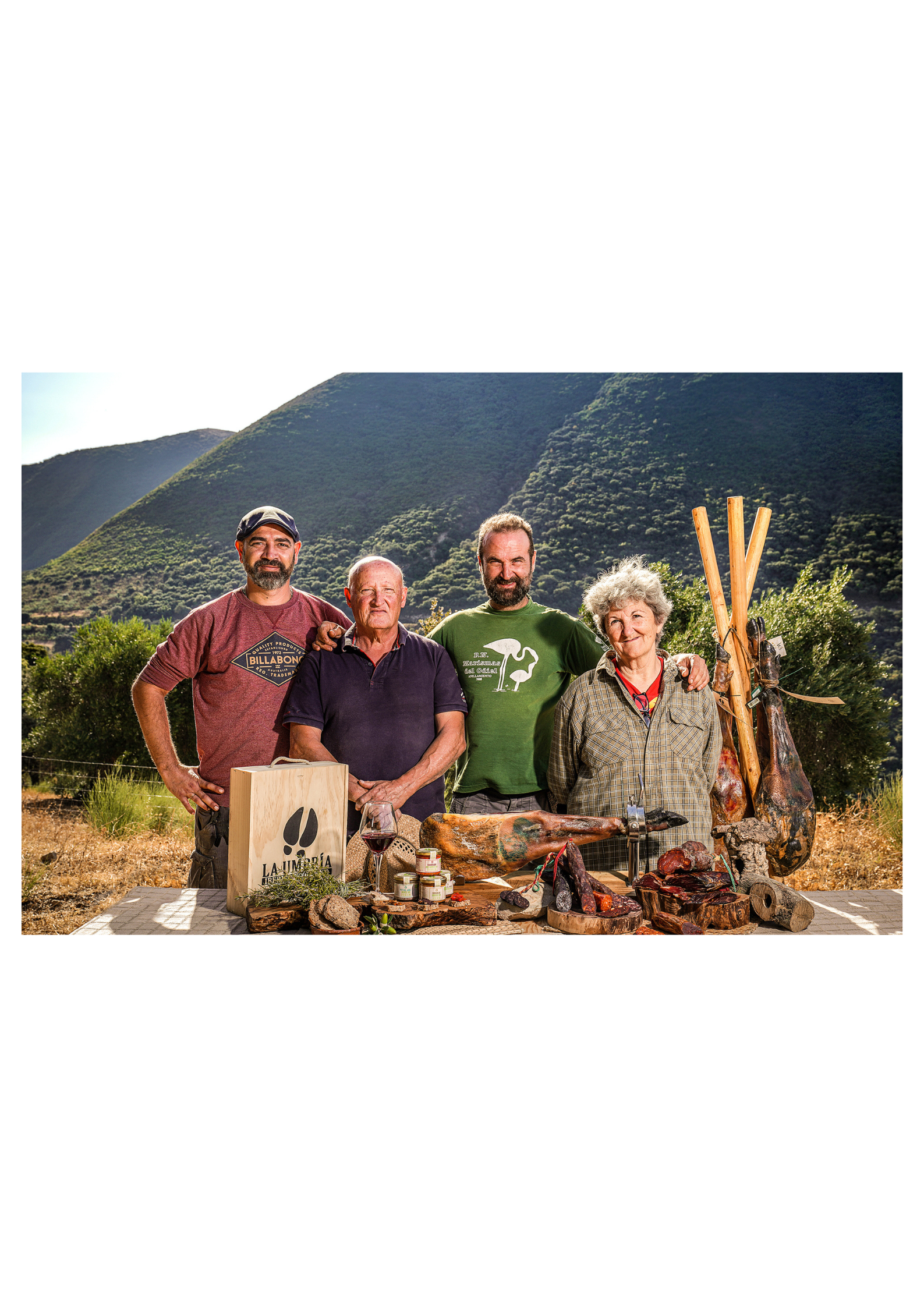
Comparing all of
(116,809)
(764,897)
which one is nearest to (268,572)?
(764,897)

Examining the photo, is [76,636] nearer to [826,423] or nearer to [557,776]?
[557,776]

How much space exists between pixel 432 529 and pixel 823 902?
1990 centimetres

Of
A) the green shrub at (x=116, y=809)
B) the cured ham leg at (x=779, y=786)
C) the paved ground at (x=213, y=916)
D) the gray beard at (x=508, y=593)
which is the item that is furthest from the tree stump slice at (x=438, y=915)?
the green shrub at (x=116, y=809)

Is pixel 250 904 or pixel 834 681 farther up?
pixel 834 681

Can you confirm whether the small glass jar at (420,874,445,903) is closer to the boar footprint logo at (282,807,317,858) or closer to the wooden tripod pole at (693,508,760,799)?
the boar footprint logo at (282,807,317,858)

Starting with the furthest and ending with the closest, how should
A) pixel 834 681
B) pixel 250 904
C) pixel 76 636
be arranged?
pixel 76 636, pixel 834 681, pixel 250 904

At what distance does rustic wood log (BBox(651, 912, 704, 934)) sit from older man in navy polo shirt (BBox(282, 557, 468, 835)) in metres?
1.18

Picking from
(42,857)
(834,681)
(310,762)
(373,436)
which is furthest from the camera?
(373,436)

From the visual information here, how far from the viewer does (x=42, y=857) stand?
5805 millimetres

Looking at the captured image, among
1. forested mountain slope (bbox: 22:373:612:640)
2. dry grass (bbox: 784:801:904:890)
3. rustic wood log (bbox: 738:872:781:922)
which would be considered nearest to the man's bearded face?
rustic wood log (bbox: 738:872:781:922)

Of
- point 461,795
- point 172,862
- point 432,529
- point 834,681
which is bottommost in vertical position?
point 172,862

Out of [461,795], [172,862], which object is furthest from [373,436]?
[461,795]

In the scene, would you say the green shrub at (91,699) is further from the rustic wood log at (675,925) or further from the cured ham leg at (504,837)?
the rustic wood log at (675,925)

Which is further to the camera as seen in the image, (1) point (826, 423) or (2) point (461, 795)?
(1) point (826, 423)
